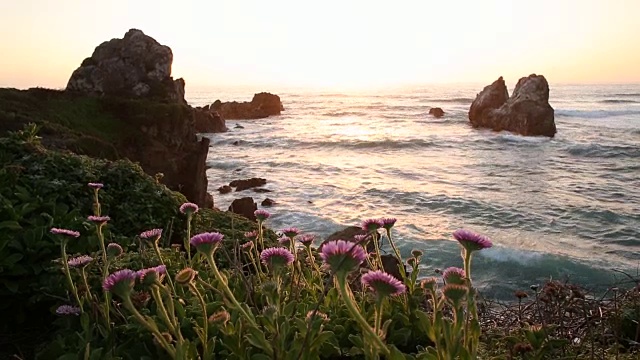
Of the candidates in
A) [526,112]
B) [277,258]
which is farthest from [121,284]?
[526,112]

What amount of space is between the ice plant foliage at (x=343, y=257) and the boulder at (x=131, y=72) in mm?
16099

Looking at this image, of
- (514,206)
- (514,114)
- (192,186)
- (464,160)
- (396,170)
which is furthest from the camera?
(514,114)

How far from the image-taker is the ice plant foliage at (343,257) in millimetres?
1755

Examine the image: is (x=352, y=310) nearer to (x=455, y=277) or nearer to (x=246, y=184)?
(x=455, y=277)

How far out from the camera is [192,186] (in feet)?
45.3

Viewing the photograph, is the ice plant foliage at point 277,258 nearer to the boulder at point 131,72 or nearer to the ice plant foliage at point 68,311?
the ice plant foliage at point 68,311

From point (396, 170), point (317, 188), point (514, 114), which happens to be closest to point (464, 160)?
point (396, 170)

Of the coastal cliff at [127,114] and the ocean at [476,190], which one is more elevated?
the coastal cliff at [127,114]

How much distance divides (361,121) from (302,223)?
4543 cm

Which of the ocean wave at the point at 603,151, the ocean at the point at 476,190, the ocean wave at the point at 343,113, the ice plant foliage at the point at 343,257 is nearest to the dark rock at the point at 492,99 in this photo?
the ocean at the point at 476,190

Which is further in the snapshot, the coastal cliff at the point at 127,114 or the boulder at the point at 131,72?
the boulder at the point at 131,72

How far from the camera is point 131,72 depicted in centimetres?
1789

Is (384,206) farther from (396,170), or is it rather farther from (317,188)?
(396,170)

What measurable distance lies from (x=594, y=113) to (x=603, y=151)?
33.0m
